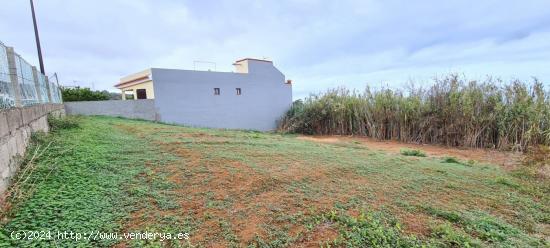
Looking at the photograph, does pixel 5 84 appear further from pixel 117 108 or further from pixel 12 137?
pixel 117 108

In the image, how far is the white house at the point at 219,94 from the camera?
9562 mm

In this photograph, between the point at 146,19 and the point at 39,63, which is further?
the point at 39,63

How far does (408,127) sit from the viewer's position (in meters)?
7.93

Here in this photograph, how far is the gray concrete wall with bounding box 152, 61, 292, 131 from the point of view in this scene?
9.59m

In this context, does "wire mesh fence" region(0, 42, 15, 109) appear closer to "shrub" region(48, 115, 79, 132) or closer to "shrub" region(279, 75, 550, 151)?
"shrub" region(48, 115, 79, 132)

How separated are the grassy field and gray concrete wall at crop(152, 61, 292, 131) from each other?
659 centimetres

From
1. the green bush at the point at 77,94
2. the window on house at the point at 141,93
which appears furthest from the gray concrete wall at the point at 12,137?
the green bush at the point at 77,94

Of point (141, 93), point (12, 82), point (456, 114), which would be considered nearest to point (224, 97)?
point (141, 93)

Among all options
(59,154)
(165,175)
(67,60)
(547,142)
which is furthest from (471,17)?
(67,60)

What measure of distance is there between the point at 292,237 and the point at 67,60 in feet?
38.9

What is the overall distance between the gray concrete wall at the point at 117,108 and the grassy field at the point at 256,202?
247 inches

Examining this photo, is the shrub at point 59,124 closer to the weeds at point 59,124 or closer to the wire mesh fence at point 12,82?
the weeds at point 59,124

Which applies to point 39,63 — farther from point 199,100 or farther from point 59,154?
point 59,154

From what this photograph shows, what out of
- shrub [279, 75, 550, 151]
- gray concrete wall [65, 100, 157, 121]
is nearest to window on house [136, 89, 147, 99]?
gray concrete wall [65, 100, 157, 121]
